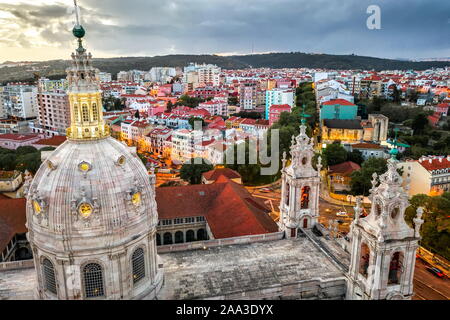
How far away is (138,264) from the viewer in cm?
2627

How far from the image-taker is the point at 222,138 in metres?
105

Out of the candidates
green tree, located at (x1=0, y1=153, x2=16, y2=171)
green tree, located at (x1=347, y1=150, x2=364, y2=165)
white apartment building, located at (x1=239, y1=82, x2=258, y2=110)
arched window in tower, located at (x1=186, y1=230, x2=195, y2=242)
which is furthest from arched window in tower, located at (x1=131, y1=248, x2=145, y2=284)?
white apartment building, located at (x1=239, y1=82, x2=258, y2=110)

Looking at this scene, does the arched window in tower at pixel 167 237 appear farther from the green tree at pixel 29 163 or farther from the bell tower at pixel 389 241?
the green tree at pixel 29 163

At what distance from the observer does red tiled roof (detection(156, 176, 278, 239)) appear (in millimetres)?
41281

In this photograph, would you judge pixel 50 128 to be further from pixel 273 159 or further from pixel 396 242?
pixel 396 242

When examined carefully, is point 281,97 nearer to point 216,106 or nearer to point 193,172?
point 216,106

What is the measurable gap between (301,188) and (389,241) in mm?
11779

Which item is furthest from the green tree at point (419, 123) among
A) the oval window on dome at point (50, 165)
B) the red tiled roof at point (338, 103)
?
the oval window on dome at point (50, 165)

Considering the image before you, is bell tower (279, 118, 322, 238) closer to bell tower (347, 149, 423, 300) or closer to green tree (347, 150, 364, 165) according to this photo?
bell tower (347, 149, 423, 300)

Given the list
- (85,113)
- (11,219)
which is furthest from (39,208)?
(11,219)

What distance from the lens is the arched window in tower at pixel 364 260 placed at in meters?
26.4

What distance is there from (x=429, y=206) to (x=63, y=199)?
5162 cm

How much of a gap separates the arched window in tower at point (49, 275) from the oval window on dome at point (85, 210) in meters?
4.72
